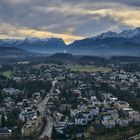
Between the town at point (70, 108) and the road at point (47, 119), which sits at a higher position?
the town at point (70, 108)

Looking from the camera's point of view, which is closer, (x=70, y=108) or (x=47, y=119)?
(x=47, y=119)

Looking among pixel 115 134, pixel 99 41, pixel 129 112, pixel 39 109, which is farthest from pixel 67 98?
pixel 99 41

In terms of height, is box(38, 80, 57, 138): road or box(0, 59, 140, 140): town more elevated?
box(0, 59, 140, 140): town

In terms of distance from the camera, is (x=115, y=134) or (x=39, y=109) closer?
(x=115, y=134)

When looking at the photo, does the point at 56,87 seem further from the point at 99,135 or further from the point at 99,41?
the point at 99,41

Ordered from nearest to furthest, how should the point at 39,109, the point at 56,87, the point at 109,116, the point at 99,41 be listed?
1. the point at 109,116
2. the point at 39,109
3. the point at 56,87
4. the point at 99,41

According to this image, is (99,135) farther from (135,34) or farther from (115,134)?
(135,34)

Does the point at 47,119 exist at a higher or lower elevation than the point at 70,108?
Result: lower

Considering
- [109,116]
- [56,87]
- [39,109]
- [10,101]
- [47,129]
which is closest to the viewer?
[47,129]
